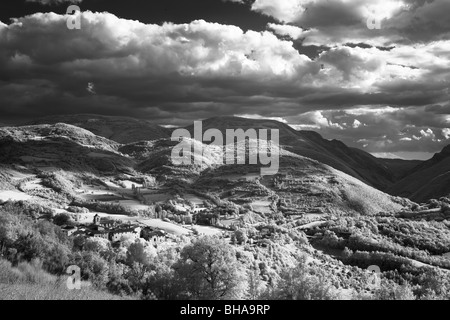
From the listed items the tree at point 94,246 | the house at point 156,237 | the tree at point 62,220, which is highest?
the tree at point 62,220

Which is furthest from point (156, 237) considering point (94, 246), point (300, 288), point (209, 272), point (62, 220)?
point (300, 288)

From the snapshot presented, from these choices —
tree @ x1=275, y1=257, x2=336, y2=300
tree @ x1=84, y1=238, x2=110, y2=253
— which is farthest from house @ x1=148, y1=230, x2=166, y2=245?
tree @ x1=275, y1=257, x2=336, y2=300

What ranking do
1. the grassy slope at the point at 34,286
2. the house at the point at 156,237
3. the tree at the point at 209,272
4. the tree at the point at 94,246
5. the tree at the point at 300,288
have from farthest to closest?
the house at the point at 156,237
the tree at the point at 94,246
the tree at the point at 209,272
the tree at the point at 300,288
the grassy slope at the point at 34,286

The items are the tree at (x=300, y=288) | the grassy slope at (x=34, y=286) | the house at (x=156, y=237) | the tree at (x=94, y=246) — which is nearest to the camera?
the grassy slope at (x=34, y=286)

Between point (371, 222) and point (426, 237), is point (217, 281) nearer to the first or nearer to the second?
point (426, 237)

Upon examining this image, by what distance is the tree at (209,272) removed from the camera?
40.2 meters

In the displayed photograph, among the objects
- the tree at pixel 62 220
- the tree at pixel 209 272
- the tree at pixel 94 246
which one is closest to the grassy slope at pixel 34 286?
the tree at pixel 209 272

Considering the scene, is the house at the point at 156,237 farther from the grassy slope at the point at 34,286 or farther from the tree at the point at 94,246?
the grassy slope at the point at 34,286

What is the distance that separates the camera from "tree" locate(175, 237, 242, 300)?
40.2m

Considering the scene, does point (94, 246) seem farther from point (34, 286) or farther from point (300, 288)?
point (300, 288)

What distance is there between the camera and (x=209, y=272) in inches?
1638

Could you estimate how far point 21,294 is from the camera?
25.8 meters
